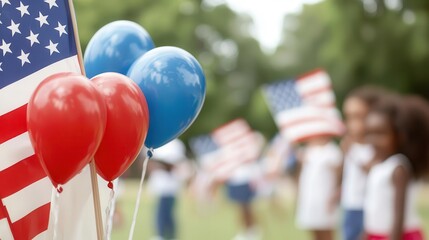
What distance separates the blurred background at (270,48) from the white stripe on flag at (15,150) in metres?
13.2

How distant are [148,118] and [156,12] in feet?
77.9

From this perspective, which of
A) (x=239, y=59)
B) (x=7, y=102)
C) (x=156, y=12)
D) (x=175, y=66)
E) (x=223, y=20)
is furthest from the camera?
(x=239, y=59)

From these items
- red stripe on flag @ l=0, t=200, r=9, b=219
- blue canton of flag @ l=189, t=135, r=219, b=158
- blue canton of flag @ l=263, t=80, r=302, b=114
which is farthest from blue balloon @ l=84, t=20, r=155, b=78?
blue canton of flag @ l=189, t=135, r=219, b=158

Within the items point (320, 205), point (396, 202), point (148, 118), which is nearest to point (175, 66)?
point (148, 118)

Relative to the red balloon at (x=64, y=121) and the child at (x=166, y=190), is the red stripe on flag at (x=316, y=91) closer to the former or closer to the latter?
the child at (x=166, y=190)

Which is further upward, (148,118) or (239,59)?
(148,118)

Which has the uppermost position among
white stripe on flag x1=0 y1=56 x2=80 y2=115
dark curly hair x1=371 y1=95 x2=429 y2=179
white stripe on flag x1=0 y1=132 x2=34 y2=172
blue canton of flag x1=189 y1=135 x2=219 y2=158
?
white stripe on flag x1=0 y1=56 x2=80 y2=115

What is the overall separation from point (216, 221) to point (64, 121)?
1146 cm

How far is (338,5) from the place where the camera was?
909 inches

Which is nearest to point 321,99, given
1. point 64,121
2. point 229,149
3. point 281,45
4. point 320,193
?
point 320,193

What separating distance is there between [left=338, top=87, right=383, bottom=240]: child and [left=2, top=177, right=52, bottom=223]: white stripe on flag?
335 cm

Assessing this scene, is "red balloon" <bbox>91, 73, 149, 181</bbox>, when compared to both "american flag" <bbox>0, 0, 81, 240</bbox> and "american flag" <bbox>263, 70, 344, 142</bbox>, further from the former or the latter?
"american flag" <bbox>263, 70, 344, 142</bbox>

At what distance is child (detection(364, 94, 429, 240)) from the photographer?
457 centimetres

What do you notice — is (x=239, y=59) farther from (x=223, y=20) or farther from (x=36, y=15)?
(x=36, y=15)
